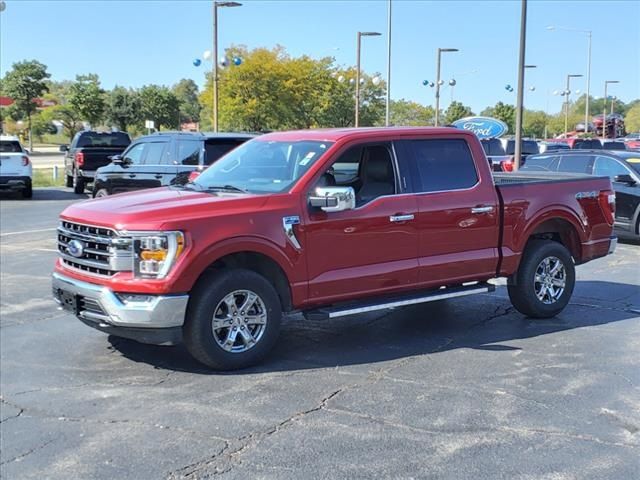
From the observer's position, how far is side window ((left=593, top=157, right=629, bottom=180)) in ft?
42.7

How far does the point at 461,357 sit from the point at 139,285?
2705mm

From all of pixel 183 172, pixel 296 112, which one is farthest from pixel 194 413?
pixel 296 112

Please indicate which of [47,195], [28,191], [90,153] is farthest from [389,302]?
[47,195]

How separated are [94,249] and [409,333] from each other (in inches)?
119

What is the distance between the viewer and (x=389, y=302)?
6.05 metres

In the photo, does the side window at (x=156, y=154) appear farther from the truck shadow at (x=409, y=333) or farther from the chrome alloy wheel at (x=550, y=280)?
the chrome alloy wheel at (x=550, y=280)

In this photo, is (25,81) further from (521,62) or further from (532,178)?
(532,178)

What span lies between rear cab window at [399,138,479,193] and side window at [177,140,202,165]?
6697mm

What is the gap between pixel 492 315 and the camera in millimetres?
7465

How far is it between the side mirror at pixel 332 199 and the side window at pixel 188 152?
286 inches

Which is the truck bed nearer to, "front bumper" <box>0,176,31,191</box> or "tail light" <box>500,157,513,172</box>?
"tail light" <box>500,157,513,172</box>

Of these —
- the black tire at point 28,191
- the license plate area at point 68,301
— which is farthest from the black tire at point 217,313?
the black tire at point 28,191

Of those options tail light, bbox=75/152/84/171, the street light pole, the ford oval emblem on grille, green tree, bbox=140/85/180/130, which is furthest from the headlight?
green tree, bbox=140/85/180/130

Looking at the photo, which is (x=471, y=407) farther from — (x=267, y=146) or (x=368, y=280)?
(x=267, y=146)
